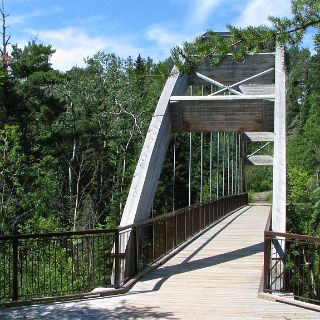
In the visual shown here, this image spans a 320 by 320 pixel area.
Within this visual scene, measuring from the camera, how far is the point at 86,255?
30.9ft

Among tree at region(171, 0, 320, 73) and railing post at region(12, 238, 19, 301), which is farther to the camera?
railing post at region(12, 238, 19, 301)

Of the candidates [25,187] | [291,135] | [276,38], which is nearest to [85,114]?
[25,187]

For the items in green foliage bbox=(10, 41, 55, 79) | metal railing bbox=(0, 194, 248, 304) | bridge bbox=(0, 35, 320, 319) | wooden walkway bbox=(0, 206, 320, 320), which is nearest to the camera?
wooden walkway bbox=(0, 206, 320, 320)

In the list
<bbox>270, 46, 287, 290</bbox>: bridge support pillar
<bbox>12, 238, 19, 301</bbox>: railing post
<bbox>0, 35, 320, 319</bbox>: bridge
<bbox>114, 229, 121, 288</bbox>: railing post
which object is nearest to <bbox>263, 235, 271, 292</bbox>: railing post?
<bbox>0, 35, 320, 319</bbox>: bridge

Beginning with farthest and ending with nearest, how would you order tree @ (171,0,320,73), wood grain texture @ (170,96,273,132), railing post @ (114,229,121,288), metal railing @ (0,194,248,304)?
wood grain texture @ (170,96,273,132) → railing post @ (114,229,121,288) → metal railing @ (0,194,248,304) → tree @ (171,0,320,73)

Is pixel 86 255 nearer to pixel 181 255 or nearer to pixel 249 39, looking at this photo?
pixel 181 255

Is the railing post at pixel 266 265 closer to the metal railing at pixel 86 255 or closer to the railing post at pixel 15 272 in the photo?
the metal railing at pixel 86 255

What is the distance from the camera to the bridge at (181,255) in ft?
21.9

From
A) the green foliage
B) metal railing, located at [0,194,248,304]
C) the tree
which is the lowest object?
metal railing, located at [0,194,248,304]

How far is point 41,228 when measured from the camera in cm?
2114

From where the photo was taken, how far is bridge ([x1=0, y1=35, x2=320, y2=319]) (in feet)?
21.9

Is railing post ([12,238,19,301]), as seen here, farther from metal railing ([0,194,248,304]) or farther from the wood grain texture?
the wood grain texture

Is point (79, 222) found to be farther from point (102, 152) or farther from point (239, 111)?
point (239, 111)

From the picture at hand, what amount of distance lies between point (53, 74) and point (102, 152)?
5828 millimetres
